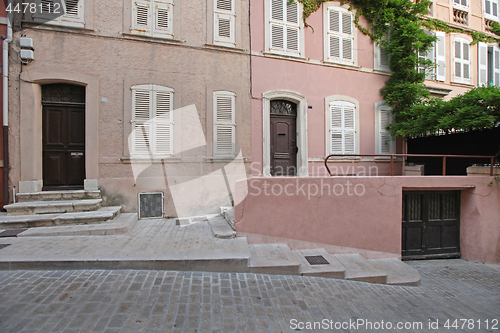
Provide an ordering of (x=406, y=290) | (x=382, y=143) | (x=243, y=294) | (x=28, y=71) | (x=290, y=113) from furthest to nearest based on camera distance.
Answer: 1. (x=382, y=143)
2. (x=290, y=113)
3. (x=28, y=71)
4. (x=406, y=290)
5. (x=243, y=294)

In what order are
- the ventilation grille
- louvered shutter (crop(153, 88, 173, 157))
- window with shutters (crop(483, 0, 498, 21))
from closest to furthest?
the ventilation grille → louvered shutter (crop(153, 88, 173, 157)) → window with shutters (crop(483, 0, 498, 21))

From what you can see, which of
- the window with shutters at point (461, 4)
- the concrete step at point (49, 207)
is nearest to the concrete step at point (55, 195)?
the concrete step at point (49, 207)

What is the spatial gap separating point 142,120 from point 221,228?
349 cm

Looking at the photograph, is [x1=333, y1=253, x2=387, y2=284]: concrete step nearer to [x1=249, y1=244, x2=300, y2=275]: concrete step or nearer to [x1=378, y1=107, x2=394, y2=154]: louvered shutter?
[x1=249, y1=244, x2=300, y2=275]: concrete step

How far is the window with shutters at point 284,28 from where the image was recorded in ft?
25.1

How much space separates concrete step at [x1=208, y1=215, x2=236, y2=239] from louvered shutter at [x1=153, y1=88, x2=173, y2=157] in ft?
7.10

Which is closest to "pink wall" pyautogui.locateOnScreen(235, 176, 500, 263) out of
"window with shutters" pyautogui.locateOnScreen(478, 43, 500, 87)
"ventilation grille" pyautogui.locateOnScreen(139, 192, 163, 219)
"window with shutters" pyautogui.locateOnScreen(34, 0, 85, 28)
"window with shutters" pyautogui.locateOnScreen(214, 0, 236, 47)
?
"ventilation grille" pyautogui.locateOnScreen(139, 192, 163, 219)

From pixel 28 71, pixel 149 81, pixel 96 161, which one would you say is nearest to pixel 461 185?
pixel 149 81

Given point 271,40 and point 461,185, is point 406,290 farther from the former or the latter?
point 271,40

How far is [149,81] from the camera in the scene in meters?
6.51

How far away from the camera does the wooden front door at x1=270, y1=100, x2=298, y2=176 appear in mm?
7988

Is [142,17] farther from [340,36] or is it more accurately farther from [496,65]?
[496,65]

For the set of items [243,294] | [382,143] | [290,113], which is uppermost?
[290,113]

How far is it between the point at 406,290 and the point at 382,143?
585 cm
